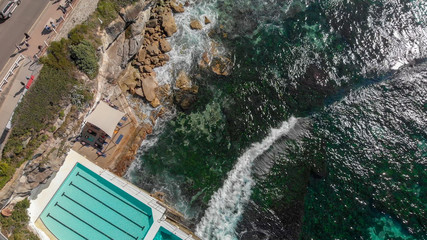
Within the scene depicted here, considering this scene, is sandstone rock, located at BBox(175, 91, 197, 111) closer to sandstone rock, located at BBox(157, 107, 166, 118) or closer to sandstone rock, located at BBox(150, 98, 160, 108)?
sandstone rock, located at BBox(157, 107, 166, 118)

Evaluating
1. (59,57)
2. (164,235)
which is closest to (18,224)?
(164,235)

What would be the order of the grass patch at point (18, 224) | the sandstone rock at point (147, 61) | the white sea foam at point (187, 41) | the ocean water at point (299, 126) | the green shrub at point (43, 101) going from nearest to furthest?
the grass patch at point (18, 224) → the green shrub at point (43, 101) → the ocean water at point (299, 126) → the sandstone rock at point (147, 61) → the white sea foam at point (187, 41)

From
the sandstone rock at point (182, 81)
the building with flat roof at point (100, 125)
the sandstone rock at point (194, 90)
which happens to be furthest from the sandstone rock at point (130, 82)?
the sandstone rock at point (194, 90)

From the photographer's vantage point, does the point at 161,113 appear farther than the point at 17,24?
Yes

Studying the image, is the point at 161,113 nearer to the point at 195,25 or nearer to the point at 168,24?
the point at 168,24

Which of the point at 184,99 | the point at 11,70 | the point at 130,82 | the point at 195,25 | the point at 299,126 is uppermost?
the point at 195,25

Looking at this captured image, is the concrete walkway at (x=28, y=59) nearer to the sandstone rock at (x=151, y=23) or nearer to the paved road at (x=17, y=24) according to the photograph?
the paved road at (x=17, y=24)

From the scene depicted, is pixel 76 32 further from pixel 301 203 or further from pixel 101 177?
pixel 301 203
